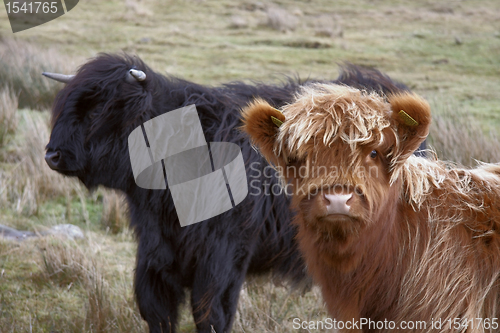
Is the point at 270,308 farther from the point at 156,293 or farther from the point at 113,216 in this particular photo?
the point at 113,216

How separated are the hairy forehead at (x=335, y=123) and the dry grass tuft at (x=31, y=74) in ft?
22.6

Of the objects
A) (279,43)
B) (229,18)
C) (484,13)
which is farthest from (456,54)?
(229,18)

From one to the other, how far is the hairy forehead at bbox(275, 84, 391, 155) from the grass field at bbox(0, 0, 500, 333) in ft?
5.45

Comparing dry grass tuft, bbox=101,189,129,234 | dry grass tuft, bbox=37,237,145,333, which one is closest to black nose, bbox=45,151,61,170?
dry grass tuft, bbox=37,237,145,333

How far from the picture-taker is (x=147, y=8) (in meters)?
16.3

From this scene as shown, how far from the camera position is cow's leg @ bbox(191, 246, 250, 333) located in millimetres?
3023

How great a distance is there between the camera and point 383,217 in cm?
203

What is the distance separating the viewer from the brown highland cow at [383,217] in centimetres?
192

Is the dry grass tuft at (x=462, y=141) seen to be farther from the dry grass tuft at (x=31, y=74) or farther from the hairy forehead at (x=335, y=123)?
the dry grass tuft at (x=31, y=74)

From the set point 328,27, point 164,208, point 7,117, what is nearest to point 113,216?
point 164,208

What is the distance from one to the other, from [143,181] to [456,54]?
34.0ft

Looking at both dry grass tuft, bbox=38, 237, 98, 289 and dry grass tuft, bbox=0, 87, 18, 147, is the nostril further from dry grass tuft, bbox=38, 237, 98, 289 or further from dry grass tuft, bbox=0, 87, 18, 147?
dry grass tuft, bbox=0, 87, 18, 147

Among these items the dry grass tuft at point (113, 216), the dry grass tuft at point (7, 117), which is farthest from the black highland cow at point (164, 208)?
the dry grass tuft at point (7, 117)

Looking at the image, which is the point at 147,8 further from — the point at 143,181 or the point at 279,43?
the point at 143,181
